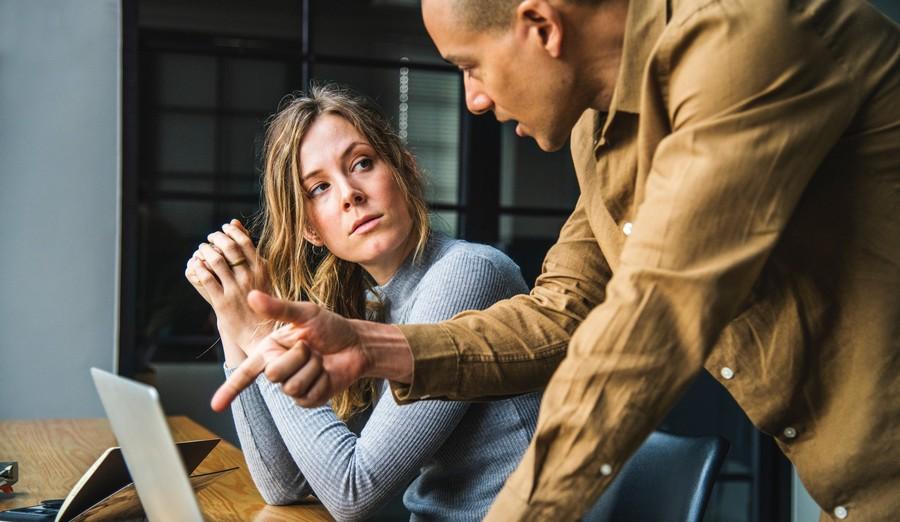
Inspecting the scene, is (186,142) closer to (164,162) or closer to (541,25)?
(164,162)

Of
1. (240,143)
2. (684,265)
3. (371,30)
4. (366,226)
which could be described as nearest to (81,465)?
(366,226)

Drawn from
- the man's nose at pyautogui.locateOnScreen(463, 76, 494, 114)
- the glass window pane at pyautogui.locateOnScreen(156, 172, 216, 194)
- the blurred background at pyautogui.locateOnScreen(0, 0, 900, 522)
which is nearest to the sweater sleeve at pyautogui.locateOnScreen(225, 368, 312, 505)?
the man's nose at pyautogui.locateOnScreen(463, 76, 494, 114)

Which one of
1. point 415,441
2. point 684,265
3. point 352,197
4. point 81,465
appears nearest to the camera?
point 684,265

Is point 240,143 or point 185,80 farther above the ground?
point 185,80

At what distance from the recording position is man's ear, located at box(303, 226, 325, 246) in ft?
6.05

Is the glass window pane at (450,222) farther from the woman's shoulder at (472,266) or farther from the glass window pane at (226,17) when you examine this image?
the woman's shoulder at (472,266)

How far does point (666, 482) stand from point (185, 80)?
2.59m

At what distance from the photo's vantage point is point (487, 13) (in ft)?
3.24

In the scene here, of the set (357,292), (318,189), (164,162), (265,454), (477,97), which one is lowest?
(265,454)

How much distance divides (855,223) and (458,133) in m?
2.76

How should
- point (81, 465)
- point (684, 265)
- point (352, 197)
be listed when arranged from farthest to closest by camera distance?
point (81, 465), point (352, 197), point (684, 265)

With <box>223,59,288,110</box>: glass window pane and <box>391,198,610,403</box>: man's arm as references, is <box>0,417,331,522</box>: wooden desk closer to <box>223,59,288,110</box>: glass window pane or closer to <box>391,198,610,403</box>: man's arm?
<box>391,198,610,403</box>: man's arm

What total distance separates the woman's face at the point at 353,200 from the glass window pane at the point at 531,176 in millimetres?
1929

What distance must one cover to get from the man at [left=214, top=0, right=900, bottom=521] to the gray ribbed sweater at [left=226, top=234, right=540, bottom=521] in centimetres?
30
